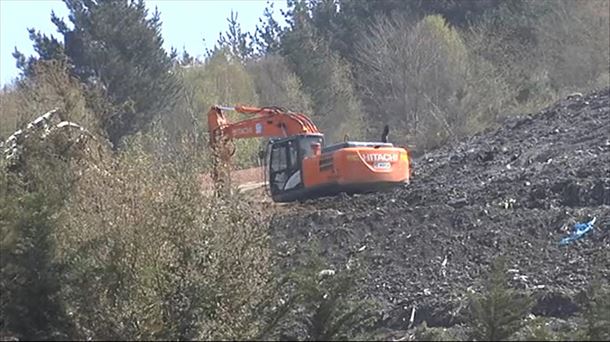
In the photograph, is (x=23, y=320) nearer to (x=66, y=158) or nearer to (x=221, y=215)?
(x=221, y=215)

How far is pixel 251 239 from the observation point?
12742 mm

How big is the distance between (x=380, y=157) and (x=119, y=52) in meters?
20.3

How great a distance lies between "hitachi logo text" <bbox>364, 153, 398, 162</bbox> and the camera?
27.1m

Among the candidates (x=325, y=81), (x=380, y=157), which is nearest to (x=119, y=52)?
(x=325, y=81)

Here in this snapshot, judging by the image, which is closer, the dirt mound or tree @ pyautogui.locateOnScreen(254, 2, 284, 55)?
the dirt mound

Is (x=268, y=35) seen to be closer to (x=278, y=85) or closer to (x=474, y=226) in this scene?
(x=278, y=85)

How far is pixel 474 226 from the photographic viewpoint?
22.5 metres

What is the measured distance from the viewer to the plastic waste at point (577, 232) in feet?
69.5

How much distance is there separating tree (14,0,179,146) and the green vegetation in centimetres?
7

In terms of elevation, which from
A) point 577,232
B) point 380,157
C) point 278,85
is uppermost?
point 278,85

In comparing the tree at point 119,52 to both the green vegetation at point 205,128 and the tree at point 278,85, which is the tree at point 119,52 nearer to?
the green vegetation at point 205,128

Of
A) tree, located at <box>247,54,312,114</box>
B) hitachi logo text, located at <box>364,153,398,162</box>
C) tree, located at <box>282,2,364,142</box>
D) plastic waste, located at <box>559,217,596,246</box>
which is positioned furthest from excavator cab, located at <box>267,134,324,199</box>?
tree, located at <box>282,2,364,142</box>

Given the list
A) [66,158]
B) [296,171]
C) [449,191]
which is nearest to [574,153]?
[449,191]

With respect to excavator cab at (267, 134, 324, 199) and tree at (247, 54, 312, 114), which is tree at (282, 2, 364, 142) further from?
excavator cab at (267, 134, 324, 199)
